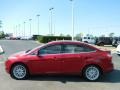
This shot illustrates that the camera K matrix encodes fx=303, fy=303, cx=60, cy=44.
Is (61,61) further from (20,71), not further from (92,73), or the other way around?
(20,71)

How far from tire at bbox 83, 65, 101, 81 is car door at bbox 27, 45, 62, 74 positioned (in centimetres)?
105

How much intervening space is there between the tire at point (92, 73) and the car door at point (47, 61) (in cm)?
105

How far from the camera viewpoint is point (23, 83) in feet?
34.7

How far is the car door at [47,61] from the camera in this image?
11.2 m

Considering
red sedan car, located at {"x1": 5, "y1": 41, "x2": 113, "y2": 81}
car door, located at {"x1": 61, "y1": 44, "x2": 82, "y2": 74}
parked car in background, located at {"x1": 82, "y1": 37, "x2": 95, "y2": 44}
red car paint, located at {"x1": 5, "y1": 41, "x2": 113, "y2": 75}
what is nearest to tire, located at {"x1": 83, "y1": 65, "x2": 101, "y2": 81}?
red sedan car, located at {"x1": 5, "y1": 41, "x2": 113, "y2": 81}

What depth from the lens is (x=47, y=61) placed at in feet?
36.9

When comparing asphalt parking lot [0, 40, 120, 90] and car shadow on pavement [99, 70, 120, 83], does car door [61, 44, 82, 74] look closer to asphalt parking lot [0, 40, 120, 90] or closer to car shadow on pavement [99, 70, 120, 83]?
asphalt parking lot [0, 40, 120, 90]

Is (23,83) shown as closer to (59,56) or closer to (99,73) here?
(59,56)

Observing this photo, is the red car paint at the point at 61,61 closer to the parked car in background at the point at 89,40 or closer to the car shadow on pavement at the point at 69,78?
the car shadow on pavement at the point at 69,78

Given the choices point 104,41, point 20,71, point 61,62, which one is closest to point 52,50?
point 61,62

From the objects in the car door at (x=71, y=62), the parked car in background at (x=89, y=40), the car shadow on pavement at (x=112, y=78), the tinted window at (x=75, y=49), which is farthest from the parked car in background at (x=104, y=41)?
the car door at (x=71, y=62)

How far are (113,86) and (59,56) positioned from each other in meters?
2.30

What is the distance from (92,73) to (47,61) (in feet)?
5.70

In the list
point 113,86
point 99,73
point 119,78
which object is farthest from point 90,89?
point 119,78
